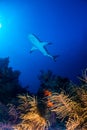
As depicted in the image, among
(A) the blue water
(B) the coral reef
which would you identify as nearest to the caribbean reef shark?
(A) the blue water

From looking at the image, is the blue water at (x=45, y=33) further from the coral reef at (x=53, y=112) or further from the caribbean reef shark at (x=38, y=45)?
the coral reef at (x=53, y=112)

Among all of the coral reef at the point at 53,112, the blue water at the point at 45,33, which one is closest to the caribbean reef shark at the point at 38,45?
the blue water at the point at 45,33

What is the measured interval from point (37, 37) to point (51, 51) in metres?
0.70

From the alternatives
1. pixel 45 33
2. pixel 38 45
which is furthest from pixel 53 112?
pixel 45 33

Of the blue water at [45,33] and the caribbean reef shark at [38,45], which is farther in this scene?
the blue water at [45,33]

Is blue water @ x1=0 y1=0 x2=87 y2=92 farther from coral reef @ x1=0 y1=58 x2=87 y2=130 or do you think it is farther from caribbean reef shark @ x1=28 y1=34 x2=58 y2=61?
coral reef @ x1=0 y1=58 x2=87 y2=130

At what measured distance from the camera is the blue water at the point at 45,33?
8.50 meters

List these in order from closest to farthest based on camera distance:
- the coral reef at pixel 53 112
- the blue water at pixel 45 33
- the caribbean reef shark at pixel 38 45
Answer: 1. the coral reef at pixel 53 112
2. the caribbean reef shark at pixel 38 45
3. the blue water at pixel 45 33

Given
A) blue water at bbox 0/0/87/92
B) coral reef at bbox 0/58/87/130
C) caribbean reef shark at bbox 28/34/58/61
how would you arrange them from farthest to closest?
blue water at bbox 0/0/87/92, caribbean reef shark at bbox 28/34/58/61, coral reef at bbox 0/58/87/130

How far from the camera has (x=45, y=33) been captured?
8586mm

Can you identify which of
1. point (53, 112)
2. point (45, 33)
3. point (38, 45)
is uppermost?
point (45, 33)

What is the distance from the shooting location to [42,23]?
28.4 feet

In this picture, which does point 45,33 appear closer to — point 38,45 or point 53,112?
point 38,45

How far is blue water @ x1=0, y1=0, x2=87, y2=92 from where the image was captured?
335 inches
